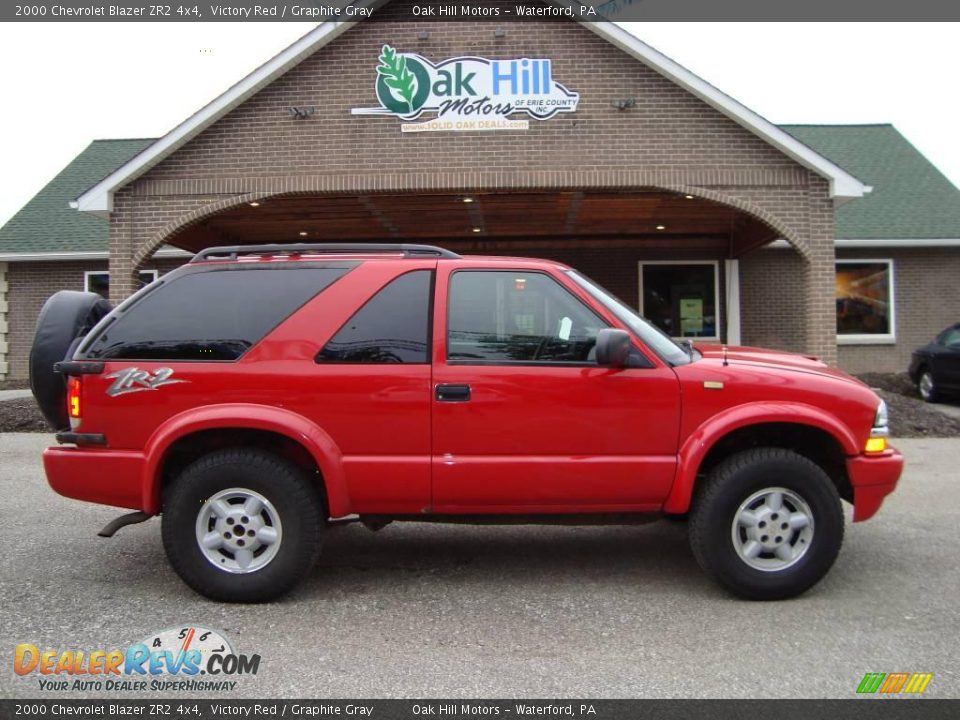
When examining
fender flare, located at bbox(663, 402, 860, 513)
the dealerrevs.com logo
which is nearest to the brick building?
fender flare, located at bbox(663, 402, 860, 513)

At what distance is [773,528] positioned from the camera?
14.4ft

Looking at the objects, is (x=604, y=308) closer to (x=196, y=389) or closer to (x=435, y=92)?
(x=196, y=389)

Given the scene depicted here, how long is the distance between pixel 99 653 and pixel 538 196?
30.7 feet

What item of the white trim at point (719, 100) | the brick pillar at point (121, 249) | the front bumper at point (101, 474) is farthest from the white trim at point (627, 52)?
the front bumper at point (101, 474)

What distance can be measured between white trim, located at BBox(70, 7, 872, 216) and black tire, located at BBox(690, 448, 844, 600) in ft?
25.2

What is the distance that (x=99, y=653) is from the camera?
3.79 metres

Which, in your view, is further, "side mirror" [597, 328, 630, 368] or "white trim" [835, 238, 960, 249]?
"white trim" [835, 238, 960, 249]

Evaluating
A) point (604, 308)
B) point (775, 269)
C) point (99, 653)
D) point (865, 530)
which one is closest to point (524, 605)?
point (604, 308)

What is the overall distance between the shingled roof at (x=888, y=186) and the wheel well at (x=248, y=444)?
14417 millimetres

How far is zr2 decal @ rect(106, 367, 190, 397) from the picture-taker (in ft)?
14.4

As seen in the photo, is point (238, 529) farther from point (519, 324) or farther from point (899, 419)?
point (899, 419)

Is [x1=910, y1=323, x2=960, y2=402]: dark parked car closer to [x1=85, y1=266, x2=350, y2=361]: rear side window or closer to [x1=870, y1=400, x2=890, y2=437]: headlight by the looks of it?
[x1=870, y1=400, x2=890, y2=437]: headlight
